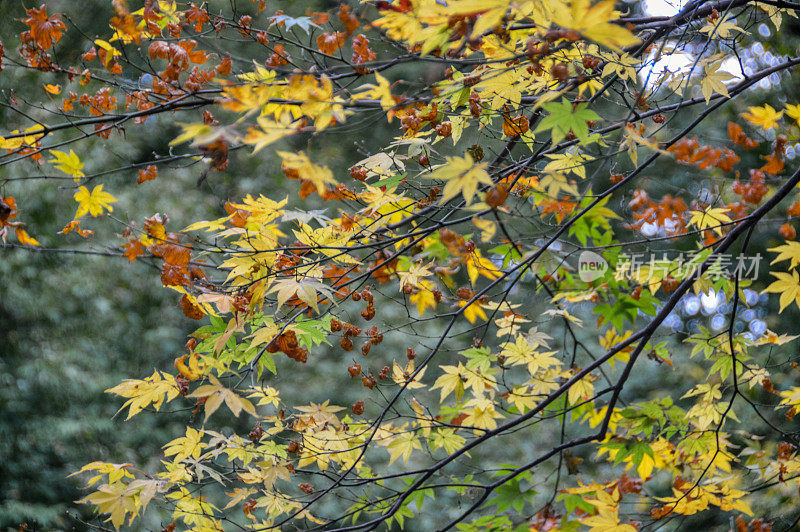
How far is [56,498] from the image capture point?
10.8 ft

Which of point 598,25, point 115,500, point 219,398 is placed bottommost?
point 115,500

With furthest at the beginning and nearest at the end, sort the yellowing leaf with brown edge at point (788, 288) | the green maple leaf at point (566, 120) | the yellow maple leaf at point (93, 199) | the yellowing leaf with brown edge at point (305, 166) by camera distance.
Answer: the yellow maple leaf at point (93, 199), the yellowing leaf with brown edge at point (788, 288), the green maple leaf at point (566, 120), the yellowing leaf with brown edge at point (305, 166)

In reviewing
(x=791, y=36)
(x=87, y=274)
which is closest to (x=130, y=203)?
(x=87, y=274)

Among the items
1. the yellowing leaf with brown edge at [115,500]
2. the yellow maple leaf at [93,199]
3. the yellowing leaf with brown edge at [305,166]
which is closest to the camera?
the yellowing leaf with brown edge at [305,166]

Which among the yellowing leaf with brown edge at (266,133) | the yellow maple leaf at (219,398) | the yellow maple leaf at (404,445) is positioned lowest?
the yellow maple leaf at (404,445)

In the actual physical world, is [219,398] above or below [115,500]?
above

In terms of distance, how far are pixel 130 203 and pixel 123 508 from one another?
2.99m

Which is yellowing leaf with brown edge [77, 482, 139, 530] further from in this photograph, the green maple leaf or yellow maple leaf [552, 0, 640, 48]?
yellow maple leaf [552, 0, 640, 48]

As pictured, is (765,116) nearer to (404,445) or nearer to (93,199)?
(404,445)

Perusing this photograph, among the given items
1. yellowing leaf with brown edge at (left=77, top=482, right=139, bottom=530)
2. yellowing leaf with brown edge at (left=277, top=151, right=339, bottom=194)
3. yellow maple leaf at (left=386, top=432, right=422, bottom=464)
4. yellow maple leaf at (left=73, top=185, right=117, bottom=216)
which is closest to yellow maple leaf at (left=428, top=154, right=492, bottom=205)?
yellowing leaf with brown edge at (left=277, top=151, right=339, bottom=194)

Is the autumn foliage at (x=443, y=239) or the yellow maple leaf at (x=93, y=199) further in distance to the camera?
the yellow maple leaf at (x=93, y=199)

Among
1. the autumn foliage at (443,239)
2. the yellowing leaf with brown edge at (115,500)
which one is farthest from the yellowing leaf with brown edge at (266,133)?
the yellowing leaf with brown edge at (115,500)

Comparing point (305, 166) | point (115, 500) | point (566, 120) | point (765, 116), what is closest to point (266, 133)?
point (305, 166)

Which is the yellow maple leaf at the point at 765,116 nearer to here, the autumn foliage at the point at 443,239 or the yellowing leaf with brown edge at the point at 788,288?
the autumn foliage at the point at 443,239
